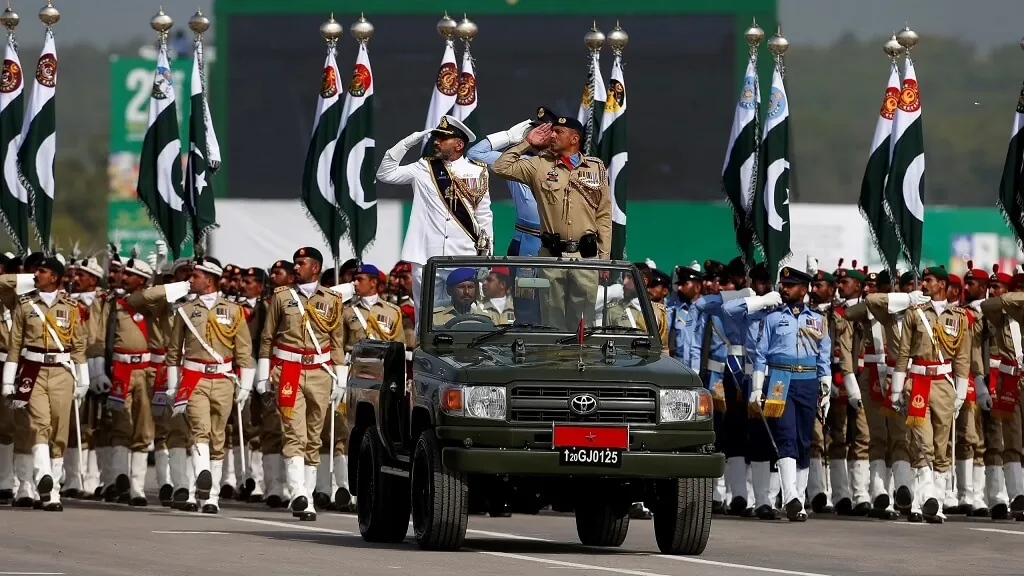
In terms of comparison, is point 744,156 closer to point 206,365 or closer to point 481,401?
point 206,365

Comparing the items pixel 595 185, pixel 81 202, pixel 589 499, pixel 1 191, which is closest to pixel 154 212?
pixel 1 191

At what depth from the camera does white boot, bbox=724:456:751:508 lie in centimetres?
2283

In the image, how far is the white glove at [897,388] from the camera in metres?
22.3

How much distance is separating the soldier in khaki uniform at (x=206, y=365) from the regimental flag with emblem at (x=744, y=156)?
5274 millimetres

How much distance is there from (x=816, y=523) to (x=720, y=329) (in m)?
2.46

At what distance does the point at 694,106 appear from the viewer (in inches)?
1911

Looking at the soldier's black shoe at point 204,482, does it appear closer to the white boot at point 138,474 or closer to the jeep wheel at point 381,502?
the white boot at point 138,474

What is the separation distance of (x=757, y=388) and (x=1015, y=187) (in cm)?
359

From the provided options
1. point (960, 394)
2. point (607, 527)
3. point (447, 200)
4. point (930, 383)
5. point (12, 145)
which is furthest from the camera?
point (12, 145)

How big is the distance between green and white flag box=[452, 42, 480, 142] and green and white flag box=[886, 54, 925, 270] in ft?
14.1

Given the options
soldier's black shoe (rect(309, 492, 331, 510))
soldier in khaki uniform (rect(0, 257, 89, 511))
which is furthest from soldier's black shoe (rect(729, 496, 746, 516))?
soldier in khaki uniform (rect(0, 257, 89, 511))

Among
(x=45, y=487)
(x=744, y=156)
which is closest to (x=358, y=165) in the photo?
(x=744, y=156)

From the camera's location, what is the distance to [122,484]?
23.5m

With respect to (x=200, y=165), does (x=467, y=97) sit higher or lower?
higher
